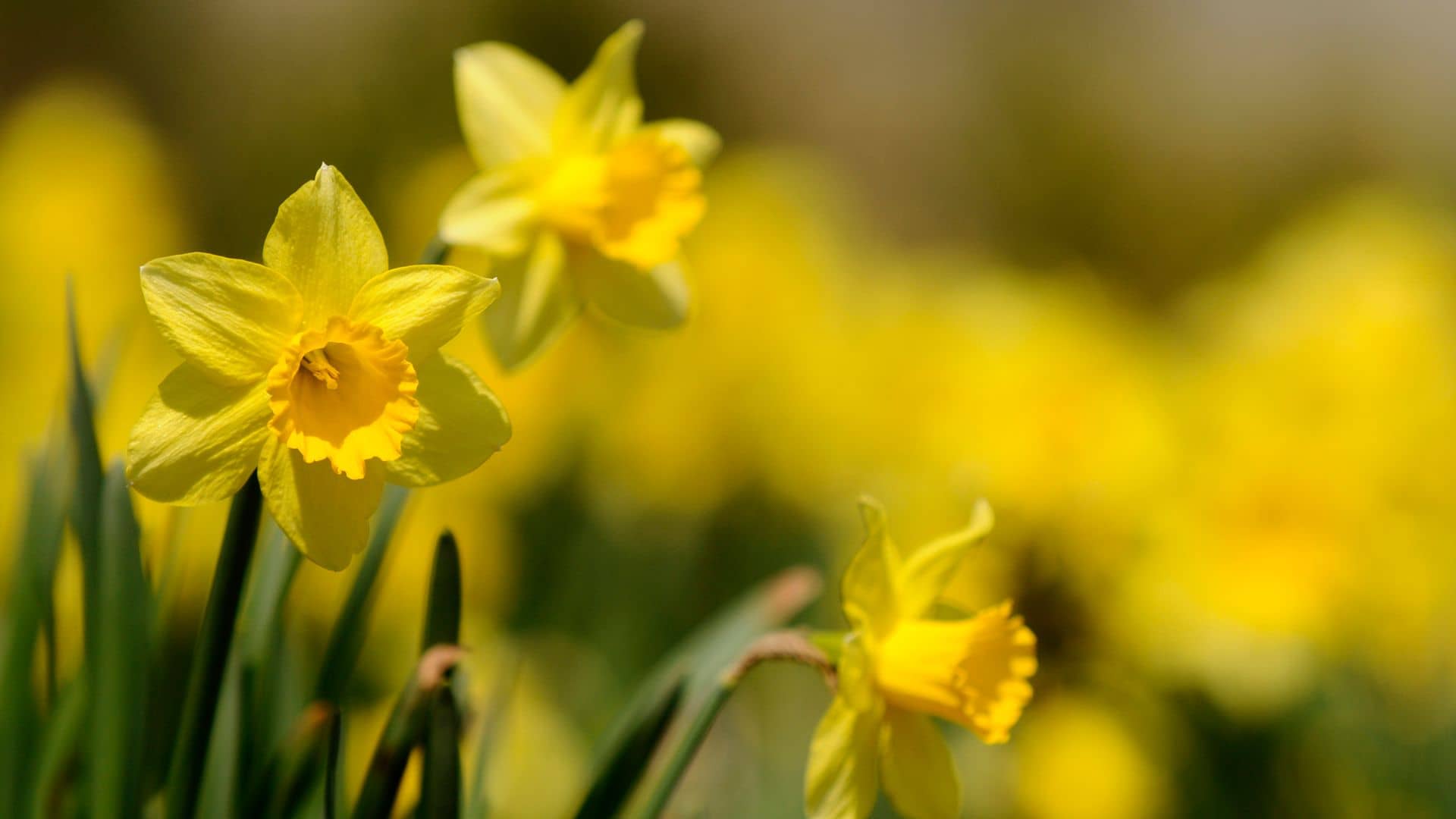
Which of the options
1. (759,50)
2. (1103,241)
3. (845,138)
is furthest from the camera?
(845,138)

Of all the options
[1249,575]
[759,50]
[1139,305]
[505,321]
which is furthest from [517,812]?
[759,50]

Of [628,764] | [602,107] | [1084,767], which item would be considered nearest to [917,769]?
[628,764]

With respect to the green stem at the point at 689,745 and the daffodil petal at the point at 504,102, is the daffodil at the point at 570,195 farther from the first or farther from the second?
the green stem at the point at 689,745

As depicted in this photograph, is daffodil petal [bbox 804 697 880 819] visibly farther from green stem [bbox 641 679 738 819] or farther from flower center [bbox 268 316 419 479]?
flower center [bbox 268 316 419 479]

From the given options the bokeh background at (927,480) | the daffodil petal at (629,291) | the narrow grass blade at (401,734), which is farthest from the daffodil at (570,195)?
the bokeh background at (927,480)

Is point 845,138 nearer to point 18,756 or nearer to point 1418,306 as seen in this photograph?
point 1418,306

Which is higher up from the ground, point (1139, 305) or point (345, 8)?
point (345, 8)

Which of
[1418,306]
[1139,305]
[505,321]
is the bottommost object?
[1139,305]
